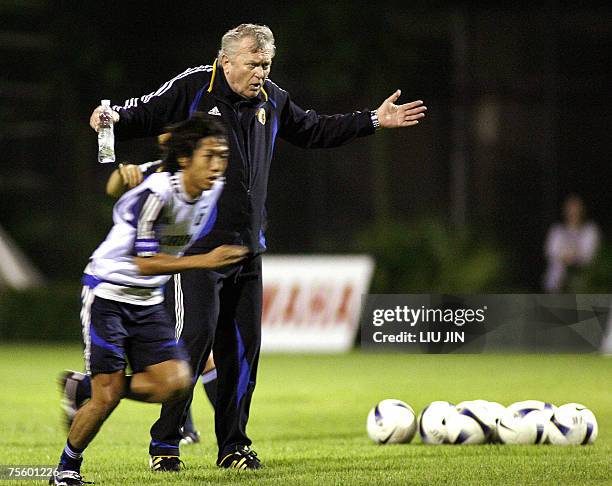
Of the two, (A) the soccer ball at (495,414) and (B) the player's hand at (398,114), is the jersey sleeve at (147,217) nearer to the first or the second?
(B) the player's hand at (398,114)

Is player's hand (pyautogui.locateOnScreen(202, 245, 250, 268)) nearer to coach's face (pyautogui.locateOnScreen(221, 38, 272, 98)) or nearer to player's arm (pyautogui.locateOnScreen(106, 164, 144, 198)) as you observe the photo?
player's arm (pyautogui.locateOnScreen(106, 164, 144, 198))

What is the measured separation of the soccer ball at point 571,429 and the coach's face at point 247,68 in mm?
3254

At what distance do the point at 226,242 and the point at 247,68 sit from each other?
41.5 inches

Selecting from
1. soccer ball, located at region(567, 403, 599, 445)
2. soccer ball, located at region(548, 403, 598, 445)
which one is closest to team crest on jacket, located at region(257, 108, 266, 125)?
soccer ball, located at region(548, 403, 598, 445)

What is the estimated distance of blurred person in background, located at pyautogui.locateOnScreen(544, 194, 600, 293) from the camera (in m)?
21.5

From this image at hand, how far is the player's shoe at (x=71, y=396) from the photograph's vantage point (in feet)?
24.8

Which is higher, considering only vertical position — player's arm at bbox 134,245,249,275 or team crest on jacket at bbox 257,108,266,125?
team crest on jacket at bbox 257,108,266,125

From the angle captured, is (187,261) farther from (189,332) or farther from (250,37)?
(250,37)

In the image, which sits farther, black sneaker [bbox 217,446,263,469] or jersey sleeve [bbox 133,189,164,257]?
black sneaker [bbox 217,446,263,469]

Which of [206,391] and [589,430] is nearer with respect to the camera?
[589,430]

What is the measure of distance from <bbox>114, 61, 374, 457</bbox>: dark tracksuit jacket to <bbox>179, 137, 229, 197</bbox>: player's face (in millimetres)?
810

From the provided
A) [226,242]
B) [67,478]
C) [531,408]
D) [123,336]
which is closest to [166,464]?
[67,478]

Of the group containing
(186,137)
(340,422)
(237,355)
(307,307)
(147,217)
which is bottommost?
(340,422)

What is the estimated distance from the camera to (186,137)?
7.31m
